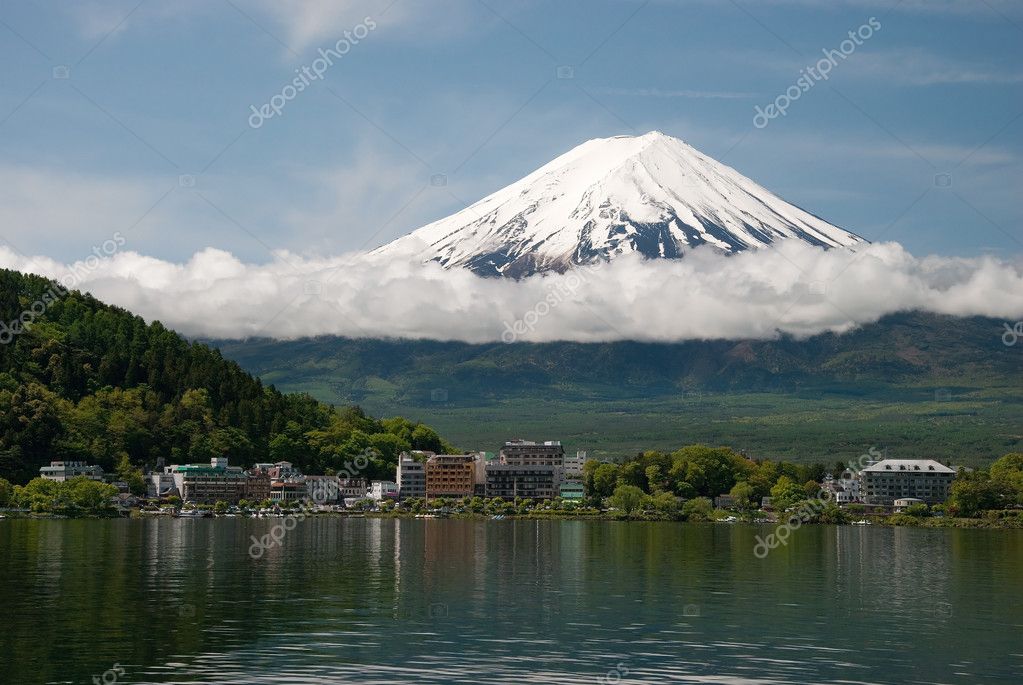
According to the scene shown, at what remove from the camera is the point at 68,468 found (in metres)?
130

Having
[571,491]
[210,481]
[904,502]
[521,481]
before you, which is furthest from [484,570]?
[521,481]

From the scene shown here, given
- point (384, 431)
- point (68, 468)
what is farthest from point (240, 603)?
point (384, 431)

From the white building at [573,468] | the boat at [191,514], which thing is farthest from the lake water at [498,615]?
the white building at [573,468]

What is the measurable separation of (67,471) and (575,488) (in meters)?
67.1

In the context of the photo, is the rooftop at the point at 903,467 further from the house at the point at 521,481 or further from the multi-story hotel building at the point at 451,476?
the multi-story hotel building at the point at 451,476

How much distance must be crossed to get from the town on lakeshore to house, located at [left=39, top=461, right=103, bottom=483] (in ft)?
0.46

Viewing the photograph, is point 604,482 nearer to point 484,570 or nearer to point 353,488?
point 353,488

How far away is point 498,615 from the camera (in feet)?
139

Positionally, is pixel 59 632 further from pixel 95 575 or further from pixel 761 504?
pixel 761 504

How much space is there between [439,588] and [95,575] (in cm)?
1337

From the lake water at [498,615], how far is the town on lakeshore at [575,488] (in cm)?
6006

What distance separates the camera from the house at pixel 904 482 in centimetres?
16025

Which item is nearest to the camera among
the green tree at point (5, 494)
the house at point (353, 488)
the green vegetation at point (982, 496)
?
the green tree at point (5, 494)

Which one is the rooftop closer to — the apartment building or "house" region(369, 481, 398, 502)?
the apartment building
